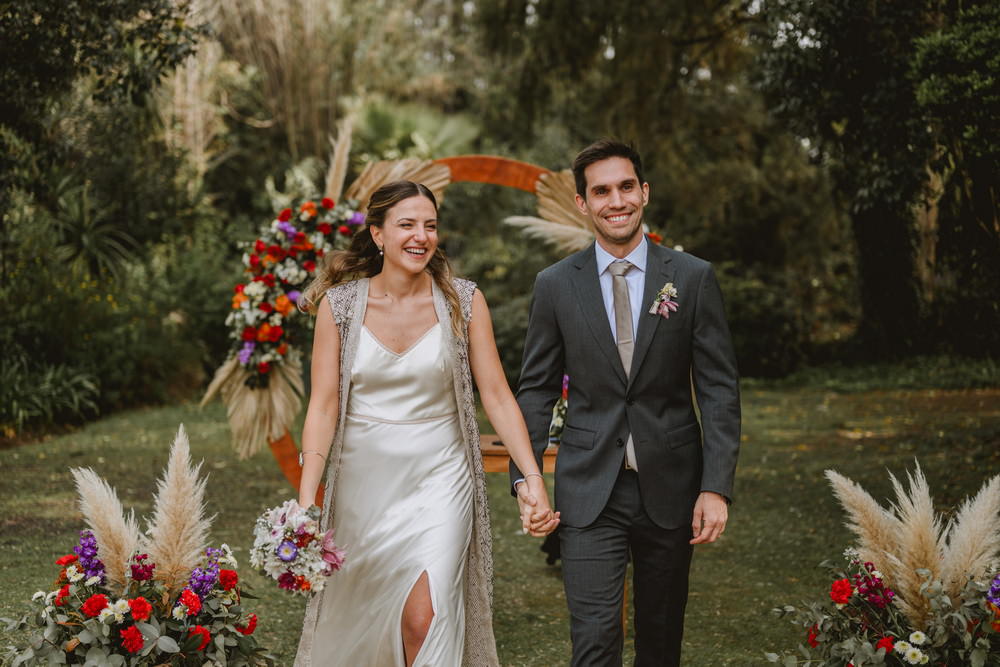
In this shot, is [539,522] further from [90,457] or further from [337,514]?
[90,457]

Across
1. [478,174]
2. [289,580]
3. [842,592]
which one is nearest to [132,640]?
[289,580]

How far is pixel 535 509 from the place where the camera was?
3.49 m

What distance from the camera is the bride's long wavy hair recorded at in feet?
12.9

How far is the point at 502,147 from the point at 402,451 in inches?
701

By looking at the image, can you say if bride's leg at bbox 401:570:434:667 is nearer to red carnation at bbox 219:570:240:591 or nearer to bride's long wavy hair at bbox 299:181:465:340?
red carnation at bbox 219:570:240:591

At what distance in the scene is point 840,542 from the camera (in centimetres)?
775

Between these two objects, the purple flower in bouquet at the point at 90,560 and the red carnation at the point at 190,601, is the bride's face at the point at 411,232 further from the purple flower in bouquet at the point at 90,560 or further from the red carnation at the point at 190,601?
the purple flower in bouquet at the point at 90,560

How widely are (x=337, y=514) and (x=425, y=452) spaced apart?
1.38 ft

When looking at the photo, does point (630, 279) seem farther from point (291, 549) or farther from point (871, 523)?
point (291, 549)

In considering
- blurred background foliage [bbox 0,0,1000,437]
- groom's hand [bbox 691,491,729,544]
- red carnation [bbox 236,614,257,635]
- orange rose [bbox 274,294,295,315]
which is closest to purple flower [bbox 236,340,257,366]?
orange rose [bbox 274,294,295,315]

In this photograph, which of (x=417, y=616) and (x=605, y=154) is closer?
(x=605, y=154)

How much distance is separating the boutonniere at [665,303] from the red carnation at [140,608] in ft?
6.39

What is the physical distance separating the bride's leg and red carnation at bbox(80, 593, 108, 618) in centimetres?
103

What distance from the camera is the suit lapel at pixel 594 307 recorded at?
3510 millimetres
